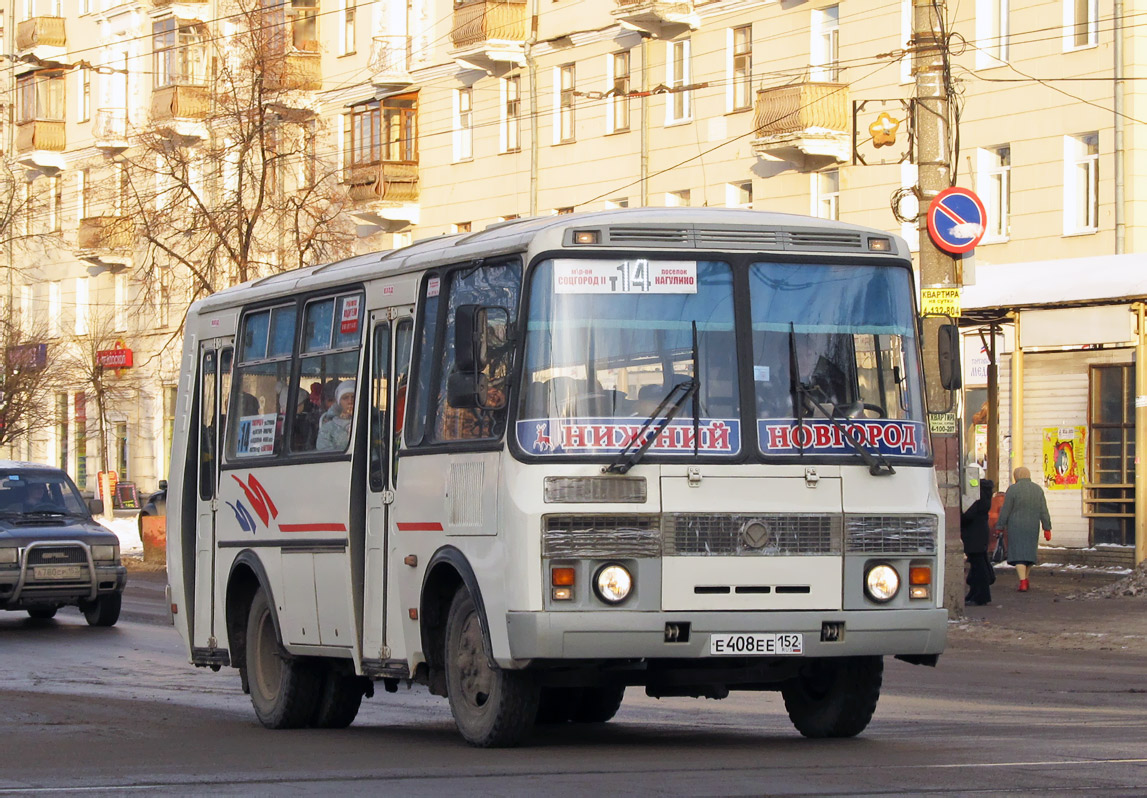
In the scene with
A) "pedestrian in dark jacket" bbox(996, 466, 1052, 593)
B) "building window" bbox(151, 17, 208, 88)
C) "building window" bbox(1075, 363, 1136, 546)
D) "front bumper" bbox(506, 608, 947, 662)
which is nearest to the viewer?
"front bumper" bbox(506, 608, 947, 662)

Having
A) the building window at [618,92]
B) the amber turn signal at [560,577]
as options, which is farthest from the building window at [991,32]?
the amber turn signal at [560,577]

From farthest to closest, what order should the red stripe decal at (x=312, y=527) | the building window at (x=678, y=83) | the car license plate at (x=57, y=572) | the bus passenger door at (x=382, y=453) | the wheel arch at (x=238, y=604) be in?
1. the building window at (x=678, y=83)
2. the car license plate at (x=57, y=572)
3. the wheel arch at (x=238, y=604)
4. the red stripe decal at (x=312, y=527)
5. the bus passenger door at (x=382, y=453)

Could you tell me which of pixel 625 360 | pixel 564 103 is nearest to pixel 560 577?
pixel 625 360

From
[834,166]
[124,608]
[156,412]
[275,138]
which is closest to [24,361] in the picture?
[156,412]

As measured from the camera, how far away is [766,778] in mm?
9430

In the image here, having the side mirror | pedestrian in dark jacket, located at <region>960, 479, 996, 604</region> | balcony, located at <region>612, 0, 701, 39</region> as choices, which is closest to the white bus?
the side mirror

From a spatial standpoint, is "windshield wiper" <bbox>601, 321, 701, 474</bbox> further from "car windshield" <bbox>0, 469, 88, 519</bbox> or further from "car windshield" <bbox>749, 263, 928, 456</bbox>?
"car windshield" <bbox>0, 469, 88, 519</bbox>

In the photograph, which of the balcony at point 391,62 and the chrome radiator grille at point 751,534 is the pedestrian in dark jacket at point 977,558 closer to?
the chrome radiator grille at point 751,534

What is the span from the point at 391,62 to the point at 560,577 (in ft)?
140

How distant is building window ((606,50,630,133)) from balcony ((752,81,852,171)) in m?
5.56

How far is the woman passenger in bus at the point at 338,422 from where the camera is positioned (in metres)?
12.6

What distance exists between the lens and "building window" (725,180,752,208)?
140 ft

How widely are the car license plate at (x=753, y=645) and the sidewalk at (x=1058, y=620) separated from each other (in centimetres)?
999

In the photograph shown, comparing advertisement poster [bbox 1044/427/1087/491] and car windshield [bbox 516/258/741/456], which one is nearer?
car windshield [bbox 516/258/741/456]
